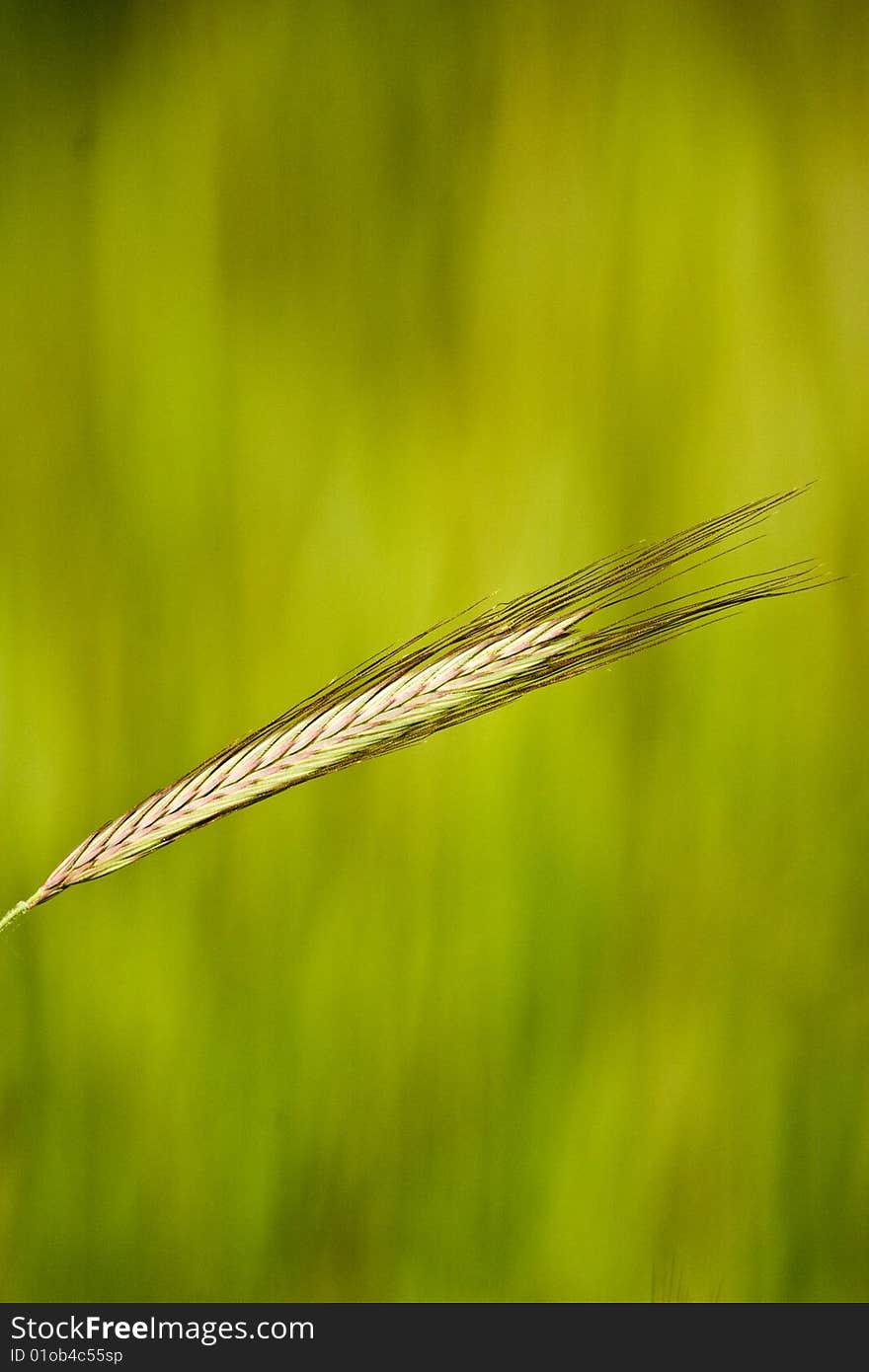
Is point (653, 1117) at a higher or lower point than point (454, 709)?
lower

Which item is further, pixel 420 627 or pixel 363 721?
pixel 420 627

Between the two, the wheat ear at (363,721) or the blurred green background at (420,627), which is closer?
the wheat ear at (363,721)

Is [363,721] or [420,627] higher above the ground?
[420,627]

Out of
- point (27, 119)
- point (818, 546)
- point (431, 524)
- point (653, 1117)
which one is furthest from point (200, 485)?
point (653, 1117)

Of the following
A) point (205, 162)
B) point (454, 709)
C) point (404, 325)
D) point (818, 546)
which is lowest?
point (454, 709)

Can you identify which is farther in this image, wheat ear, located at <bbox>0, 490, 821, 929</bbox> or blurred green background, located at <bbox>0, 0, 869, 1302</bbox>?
blurred green background, located at <bbox>0, 0, 869, 1302</bbox>

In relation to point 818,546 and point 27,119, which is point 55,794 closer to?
point 27,119
